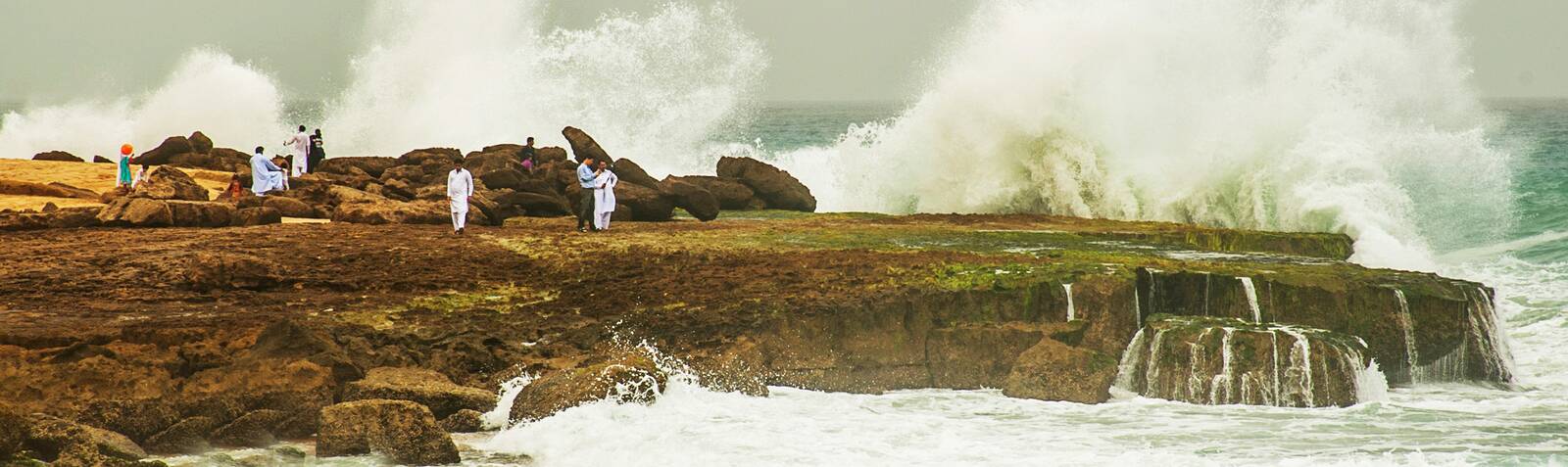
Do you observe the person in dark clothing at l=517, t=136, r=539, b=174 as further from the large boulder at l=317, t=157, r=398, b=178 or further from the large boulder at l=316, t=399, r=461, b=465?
the large boulder at l=316, t=399, r=461, b=465

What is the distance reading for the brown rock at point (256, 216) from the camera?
15.3 meters

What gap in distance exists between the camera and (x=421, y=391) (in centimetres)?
933

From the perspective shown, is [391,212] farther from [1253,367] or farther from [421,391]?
[1253,367]

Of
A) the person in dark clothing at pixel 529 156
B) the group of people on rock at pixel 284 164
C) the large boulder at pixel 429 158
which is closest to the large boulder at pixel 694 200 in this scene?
the person in dark clothing at pixel 529 156

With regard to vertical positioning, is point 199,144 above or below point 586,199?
above

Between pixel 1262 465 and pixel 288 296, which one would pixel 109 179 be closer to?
pixel 288 296

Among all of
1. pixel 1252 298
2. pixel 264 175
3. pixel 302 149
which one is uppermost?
pixel 302 149

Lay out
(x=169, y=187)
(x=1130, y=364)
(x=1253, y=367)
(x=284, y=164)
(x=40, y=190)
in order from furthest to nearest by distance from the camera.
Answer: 1. (x=284, y=164)
2. (x=40, y=190)
3. (x=169, y=187)
4. (x=1130, y=364)
5. (x=1253, y=367)

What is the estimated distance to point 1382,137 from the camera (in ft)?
72.7

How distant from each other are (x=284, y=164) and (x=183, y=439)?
15.5 meters

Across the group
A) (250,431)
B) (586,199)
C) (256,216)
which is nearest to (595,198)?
(586,199)

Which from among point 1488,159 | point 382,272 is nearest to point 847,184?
point 1488,159

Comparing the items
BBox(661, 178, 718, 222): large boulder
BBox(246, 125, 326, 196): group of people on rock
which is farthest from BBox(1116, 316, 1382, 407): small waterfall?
BBox(246, 125, 326, 196): group of people on rock

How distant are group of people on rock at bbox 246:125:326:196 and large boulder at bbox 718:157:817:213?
260 inches
